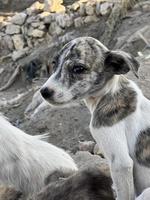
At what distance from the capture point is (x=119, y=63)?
4.27 metres

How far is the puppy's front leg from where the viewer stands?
4.18m

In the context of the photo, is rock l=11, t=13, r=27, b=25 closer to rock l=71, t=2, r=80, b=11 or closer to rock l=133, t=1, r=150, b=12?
rock l=71, t=2, r=80, b=11

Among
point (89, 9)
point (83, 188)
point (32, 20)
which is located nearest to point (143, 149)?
point (83, 188)

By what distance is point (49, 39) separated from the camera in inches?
687

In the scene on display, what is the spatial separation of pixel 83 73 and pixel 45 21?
13.5 m

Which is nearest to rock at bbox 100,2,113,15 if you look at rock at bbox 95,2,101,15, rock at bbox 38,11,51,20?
rock at bbox 95,2,101,15

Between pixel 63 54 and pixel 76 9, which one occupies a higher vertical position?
pixel 63 54

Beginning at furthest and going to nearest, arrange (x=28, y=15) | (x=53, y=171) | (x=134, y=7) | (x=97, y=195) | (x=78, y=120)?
(x=28, y=15)
(x=134, y=7)
(x=78, y=120)
(x=53, y=171)
(x=97, y=195)

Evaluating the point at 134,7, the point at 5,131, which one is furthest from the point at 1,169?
the point at 134,7

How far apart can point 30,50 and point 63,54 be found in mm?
13437

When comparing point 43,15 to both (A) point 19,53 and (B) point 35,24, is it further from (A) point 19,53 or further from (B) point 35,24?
(A) point 19,53

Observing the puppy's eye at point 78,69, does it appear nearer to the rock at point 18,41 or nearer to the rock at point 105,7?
the rock at point 105,7

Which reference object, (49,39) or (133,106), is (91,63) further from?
(49,39)

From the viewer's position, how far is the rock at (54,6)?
17.8m
